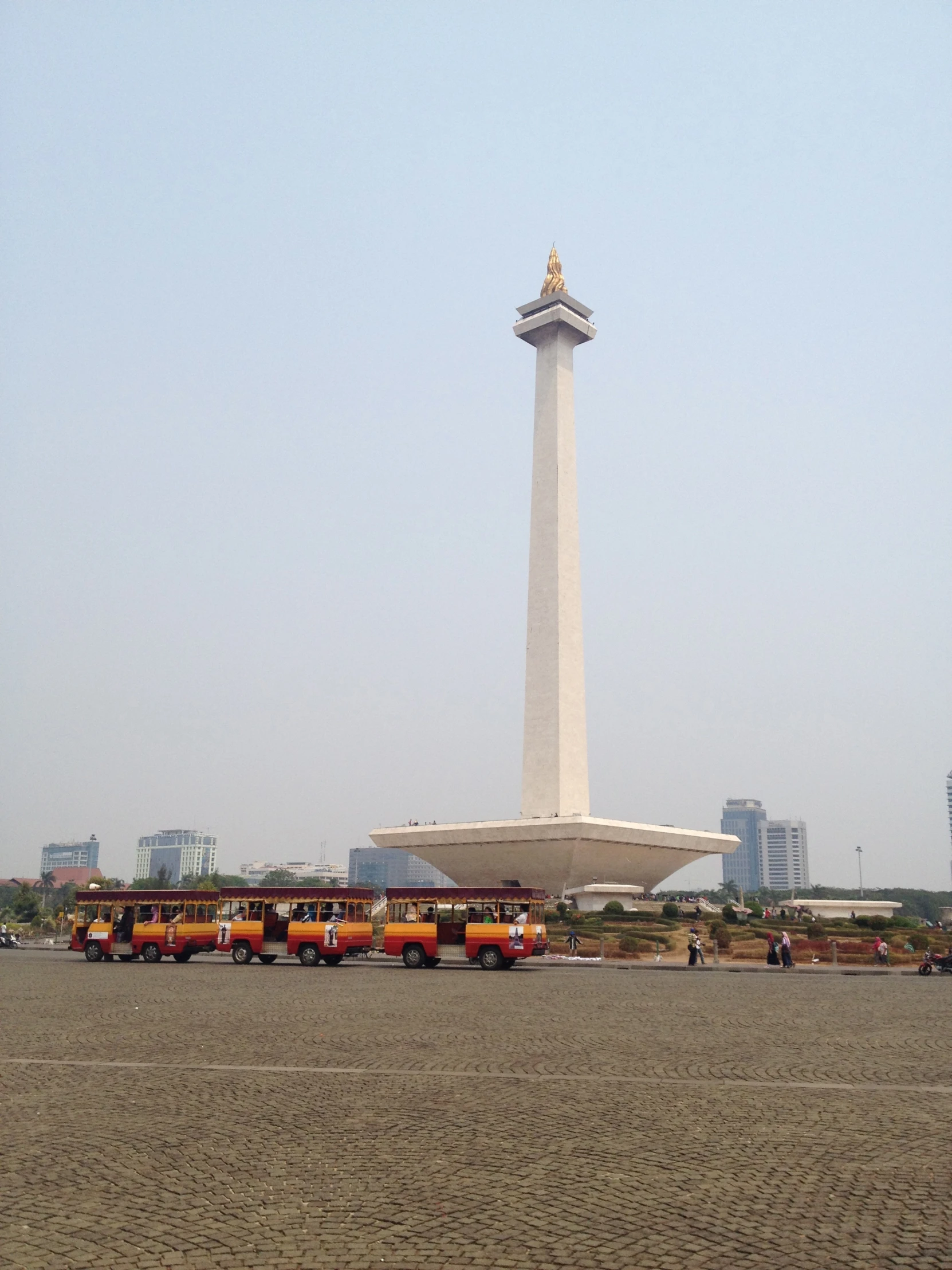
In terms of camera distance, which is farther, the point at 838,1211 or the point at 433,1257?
the point at 838,1211

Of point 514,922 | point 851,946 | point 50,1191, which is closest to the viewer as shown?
point 50,1191

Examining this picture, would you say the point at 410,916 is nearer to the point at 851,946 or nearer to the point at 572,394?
the point at 851,946

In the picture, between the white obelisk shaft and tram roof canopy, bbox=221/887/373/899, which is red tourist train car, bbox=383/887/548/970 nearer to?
tram roof canopy, bbox=221/887/373/899

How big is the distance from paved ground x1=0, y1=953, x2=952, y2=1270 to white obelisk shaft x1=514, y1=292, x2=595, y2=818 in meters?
42.5

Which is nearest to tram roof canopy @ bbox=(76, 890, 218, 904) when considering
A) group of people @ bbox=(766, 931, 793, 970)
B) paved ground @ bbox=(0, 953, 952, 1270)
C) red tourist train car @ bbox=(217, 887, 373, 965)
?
red tourist train car @ bbox=(217, 887, 373, 965)

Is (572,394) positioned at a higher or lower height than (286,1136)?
higher

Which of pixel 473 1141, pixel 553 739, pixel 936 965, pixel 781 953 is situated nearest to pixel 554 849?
pixel 553 739

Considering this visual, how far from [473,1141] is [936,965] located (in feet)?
82.6

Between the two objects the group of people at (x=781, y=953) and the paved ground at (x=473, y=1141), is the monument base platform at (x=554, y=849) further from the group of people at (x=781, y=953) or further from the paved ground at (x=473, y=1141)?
the paved ground at (x=473, y=1141)

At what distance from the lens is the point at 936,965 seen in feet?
96.3

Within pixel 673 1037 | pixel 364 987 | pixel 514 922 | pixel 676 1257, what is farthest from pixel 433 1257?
pixel 514 922

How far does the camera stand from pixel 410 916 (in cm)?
2853

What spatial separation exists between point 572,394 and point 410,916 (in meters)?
41.1

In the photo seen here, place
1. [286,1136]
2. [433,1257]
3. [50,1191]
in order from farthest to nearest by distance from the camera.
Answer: [286,1136] → [50,1191] → [433,1257]
